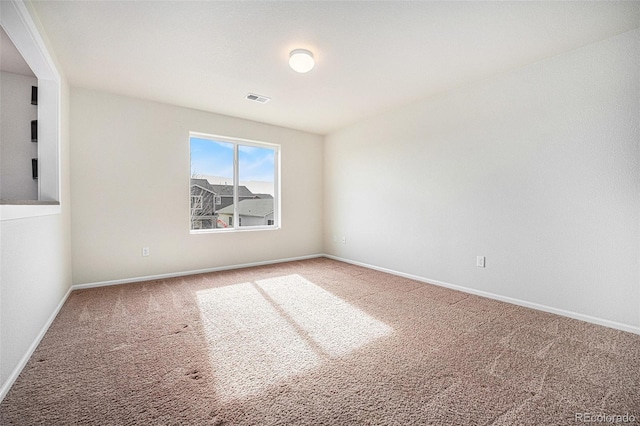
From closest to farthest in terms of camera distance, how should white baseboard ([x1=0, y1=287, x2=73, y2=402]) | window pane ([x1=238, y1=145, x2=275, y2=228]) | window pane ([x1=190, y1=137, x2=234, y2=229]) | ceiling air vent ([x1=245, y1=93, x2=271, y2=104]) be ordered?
white baseboard ([x1=0, y1=287, x2=73, y2=402]) → ceiling air vent ([x1=245, y1=93, x2=271, y2=104]) → window pane ([x1=190, y1=137, x2=234, y2=229]) → window pane ([x1=238, y1=145, x2=275, y2=228])

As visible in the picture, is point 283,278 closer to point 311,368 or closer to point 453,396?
point 311,368

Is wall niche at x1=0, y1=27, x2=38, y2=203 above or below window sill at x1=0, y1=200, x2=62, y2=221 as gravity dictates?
above

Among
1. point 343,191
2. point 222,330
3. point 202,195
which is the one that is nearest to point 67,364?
point 222,330

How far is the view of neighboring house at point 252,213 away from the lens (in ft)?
15.3

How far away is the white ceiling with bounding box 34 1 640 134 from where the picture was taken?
81.4 inches

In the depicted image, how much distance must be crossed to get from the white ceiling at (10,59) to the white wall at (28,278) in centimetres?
33

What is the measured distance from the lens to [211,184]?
4469mm

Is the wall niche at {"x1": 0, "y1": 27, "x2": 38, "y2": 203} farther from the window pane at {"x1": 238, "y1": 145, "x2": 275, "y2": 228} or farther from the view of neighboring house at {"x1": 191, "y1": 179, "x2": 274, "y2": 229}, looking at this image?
the window pane at {"x1": 238, "y1": 145, "x2": 275, "y2": 228}

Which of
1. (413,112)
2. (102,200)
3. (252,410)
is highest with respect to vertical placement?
(413,112)

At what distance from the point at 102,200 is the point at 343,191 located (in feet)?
11.8

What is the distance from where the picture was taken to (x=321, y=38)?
2381 millimetres

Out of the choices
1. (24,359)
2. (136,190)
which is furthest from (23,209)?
(136,190)

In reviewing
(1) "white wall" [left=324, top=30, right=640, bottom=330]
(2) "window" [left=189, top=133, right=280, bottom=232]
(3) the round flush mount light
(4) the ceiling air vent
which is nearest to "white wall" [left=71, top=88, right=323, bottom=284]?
(2) "window" [left=189, top=133, right=280, bottom=232]

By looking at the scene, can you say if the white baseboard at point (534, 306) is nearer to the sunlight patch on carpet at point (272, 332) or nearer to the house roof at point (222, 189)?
the sunlight patch on carpet at point (272, 332)
